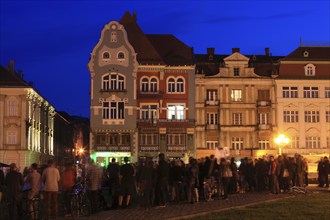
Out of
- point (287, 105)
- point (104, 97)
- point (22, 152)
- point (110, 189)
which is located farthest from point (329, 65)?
point (110, 189)

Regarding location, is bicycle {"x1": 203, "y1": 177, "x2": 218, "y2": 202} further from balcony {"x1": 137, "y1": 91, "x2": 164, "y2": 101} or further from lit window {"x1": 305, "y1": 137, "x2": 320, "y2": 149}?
lit window {"x1": 305, "y1": 137, "x2": 320, "y2": 149}

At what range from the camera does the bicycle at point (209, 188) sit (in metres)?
26.4

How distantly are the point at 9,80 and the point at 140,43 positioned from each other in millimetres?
14160

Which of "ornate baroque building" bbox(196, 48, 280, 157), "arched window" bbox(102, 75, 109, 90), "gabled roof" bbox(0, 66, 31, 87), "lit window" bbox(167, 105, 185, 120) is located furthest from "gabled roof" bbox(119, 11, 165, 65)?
"gabled roof" bbox(0, 66, 31, 87)

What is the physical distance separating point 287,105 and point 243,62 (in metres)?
6.56

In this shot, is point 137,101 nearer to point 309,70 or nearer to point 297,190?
point 309,70

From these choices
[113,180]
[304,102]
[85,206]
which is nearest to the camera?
[85,206]

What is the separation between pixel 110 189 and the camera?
82.0 ft

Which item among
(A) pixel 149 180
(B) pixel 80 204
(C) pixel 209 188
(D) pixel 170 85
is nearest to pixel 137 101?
(D) pixel 170 85

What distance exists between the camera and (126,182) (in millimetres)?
23188

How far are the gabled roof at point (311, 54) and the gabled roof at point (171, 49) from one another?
10510 mm

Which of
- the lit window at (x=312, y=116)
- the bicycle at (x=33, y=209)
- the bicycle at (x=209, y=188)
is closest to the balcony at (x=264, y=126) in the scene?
the lit window at (x=312, y=116)

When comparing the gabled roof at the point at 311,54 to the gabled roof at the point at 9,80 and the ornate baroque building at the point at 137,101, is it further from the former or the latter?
the gabled roof at the point at 9,80

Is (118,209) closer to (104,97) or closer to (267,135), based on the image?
(104,97)
